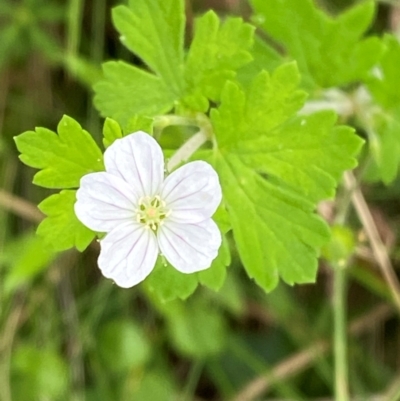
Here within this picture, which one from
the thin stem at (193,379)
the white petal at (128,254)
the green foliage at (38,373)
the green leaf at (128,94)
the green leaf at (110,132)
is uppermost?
the green leaf at (110,132)

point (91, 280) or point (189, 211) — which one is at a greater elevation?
point (189, 211)

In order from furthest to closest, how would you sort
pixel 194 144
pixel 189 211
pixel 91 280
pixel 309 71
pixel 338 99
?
pixel 91 280 → pixel 338 99 → pixel 309 71 → pixel 194 144 → pixel 189 211

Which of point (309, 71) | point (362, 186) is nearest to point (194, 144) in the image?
point (309, 71)

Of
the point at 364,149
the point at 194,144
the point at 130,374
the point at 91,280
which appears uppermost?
the point at 194,144

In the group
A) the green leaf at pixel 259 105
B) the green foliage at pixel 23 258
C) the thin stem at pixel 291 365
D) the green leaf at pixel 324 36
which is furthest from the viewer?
the thin stem at pixel 291 365

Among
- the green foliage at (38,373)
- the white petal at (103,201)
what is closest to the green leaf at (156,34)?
the white petal at (103,201)

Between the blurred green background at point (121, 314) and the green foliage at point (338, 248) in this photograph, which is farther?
the blurred green background at point (121, 314)

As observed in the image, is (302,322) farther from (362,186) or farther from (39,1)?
(39,1)

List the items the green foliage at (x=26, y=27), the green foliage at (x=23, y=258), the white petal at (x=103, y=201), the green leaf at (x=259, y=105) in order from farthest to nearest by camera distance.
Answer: the green foliage at (x=26, y=27) < the green foliage at (x=23, y=258) < the green leaf at (x=259, y=105) < the white petal at (x=103, y=201)

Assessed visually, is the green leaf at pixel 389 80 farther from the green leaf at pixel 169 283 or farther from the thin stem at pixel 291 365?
the thin stem at pixel 291 365
